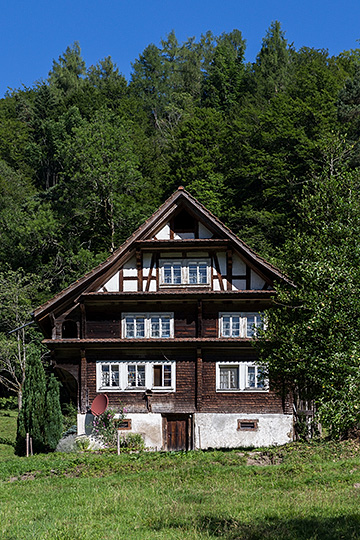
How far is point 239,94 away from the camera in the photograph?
93.6 metres

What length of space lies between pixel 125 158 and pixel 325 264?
44.4 meters

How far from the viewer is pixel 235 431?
108 feet

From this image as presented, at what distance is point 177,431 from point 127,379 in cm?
319

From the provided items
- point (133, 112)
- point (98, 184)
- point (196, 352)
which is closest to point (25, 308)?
point (98, 184)

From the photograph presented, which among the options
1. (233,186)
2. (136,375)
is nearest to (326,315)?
(136,375)

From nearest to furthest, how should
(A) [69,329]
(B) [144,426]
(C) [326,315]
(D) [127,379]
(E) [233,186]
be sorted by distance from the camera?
(C) [326,315], (B) [144,426], (D) [127,379], (A) [69,329], (E) [233,186]

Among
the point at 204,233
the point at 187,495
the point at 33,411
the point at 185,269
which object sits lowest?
the point at 187,495

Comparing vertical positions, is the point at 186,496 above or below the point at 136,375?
below

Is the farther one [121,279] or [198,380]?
[121,279]

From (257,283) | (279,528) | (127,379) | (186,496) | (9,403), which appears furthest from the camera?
(9,403)

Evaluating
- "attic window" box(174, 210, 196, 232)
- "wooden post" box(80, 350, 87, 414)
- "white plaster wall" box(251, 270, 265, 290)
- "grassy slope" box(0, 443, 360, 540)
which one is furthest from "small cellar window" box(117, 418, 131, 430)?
"attic window" box(174, 210, 196, 232)

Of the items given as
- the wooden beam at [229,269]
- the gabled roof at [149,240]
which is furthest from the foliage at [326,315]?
the wooden beam at [229,269]

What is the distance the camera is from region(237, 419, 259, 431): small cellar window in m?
33.0

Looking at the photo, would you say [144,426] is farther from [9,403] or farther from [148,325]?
[9,403]
